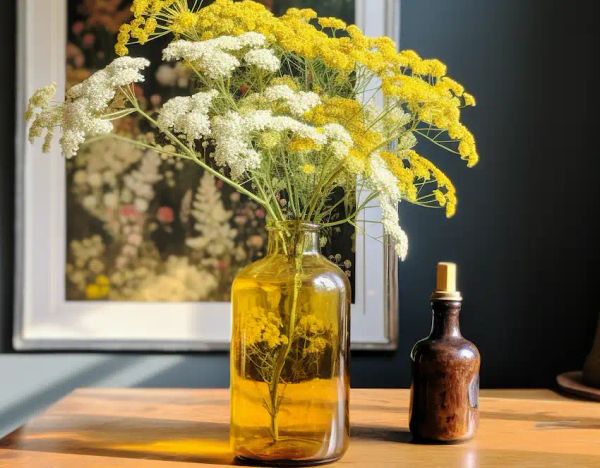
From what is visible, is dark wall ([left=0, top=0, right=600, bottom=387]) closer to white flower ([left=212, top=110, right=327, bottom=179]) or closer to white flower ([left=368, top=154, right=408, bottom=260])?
white flower ([left=368, top=154, right=408, bottom=260])

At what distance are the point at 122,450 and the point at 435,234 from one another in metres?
0.92

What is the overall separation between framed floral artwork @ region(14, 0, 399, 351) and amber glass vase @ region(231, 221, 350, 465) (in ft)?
2.23

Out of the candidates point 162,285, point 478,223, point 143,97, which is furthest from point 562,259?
point 143,97

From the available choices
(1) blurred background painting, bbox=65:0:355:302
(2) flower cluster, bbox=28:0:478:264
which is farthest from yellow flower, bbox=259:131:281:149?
(1) blurred background painting, bbox=65:0:355:302

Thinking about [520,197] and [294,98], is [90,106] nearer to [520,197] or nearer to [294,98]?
[294,98]

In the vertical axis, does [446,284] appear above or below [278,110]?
below

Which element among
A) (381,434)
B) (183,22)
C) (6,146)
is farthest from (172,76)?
(381,434)

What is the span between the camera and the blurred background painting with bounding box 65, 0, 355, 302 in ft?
5.46

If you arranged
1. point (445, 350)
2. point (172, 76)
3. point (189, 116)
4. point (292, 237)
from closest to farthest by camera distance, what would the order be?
1. point (189, 116)
2. point (292, 237)
3. point (445, 350)
4. point (172, 76)

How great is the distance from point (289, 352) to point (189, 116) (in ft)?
1.06

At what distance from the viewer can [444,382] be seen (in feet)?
3.52

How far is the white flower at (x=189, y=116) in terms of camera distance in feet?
2.86

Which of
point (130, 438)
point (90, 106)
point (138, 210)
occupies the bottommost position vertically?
point (130, 438)

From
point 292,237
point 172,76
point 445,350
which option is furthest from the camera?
point 172,76
